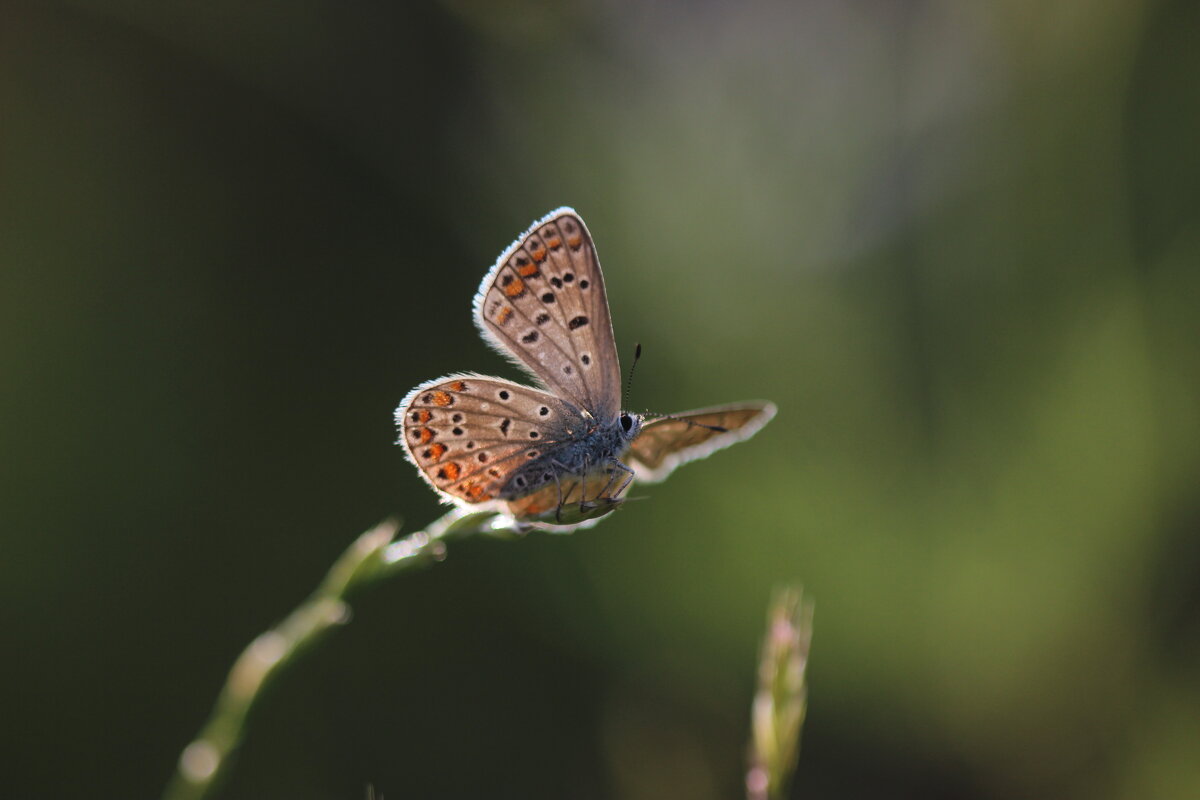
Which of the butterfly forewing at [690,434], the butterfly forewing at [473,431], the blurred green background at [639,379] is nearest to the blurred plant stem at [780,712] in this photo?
the butterfly forewing at [690,434]

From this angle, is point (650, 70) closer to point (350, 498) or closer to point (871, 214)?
Result: point (871, 214)

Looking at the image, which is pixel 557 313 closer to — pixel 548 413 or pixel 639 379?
pixel 548 413

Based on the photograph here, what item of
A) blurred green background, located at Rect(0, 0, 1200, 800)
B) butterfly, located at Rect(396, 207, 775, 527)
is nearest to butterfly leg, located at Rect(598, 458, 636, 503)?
butterfly, located at Rect(396, 207, 775, 527)

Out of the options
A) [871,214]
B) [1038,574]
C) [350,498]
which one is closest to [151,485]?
[350,498]

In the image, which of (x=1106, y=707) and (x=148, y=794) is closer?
(x=1106, y=707)

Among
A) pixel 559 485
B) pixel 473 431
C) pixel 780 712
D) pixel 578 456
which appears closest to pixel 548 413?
pixel 578 456

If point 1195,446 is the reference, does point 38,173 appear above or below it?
above

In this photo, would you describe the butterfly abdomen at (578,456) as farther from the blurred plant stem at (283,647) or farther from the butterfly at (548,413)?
the blurred plant stem at (283,647)
